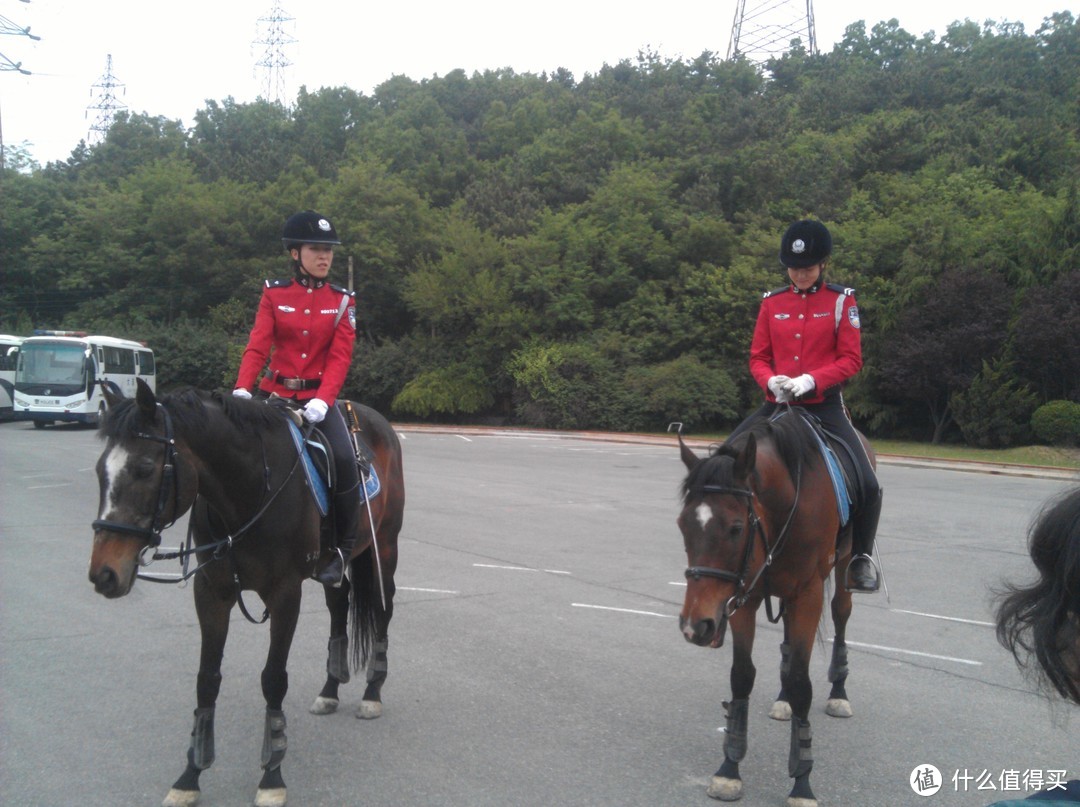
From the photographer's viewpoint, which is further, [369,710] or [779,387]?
[369,710]

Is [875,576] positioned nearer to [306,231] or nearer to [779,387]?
[779,387]

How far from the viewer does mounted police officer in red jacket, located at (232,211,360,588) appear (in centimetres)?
564

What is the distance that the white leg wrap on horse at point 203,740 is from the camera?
15.1 ft

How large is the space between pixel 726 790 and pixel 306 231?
13.2ft

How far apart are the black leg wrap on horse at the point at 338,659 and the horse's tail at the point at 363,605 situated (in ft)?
0.25

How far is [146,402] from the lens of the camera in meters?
4.30

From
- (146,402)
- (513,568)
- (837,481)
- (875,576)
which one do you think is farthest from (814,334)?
(513,568)

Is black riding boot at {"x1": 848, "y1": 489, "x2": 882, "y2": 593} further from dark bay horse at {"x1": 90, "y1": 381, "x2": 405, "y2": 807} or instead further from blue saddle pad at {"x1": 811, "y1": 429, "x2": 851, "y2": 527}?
dark bay horse at {"x1": 90, "y1": 381, "x2": 405, "y2": 807}

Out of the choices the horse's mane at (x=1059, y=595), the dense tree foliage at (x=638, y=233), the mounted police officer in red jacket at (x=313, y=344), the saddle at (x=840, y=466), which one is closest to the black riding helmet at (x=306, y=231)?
the mounted police officer in red jacket at (x=313, y=344)

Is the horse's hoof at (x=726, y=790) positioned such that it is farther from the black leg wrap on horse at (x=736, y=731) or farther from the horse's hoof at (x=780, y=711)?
the horse's hoof at (x=780, y=711)

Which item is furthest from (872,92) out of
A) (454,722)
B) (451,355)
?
(454,722)

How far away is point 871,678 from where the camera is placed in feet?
21.7

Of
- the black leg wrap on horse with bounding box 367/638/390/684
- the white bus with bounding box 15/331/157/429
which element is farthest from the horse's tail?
the white bus with bounding box 15/331/157/429

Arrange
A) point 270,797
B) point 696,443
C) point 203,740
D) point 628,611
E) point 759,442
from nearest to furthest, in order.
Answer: point 270,797
point 203,740
point 759,442
point 628,611
point 696,443
